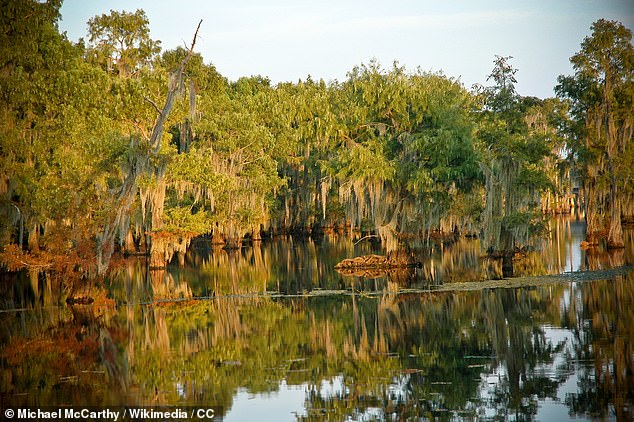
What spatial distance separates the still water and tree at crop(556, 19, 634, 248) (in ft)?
29.2

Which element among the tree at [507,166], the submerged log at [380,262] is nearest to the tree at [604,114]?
the tree at [507,166]

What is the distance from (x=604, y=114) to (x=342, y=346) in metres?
26.5

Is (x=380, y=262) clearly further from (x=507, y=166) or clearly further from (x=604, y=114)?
(x=604, y=114)

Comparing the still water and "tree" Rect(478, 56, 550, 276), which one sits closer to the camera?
the still water

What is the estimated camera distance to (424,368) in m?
13.6

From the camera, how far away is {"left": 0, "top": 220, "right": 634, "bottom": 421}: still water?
38.3 feet

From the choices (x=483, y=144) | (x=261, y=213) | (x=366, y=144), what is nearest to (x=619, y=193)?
(x=483, y=144)

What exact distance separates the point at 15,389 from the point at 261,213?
4107 centimetres

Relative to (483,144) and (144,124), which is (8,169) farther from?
(483,144)

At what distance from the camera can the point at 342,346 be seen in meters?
16.2

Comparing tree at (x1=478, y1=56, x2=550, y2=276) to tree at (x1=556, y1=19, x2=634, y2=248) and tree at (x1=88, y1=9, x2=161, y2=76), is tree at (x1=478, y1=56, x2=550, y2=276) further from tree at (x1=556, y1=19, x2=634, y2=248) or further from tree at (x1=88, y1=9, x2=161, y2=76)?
tree at (x1=88, y1=9, x2=161, y2=76)

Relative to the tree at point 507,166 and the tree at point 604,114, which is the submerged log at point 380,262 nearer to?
the tree at point 507,166

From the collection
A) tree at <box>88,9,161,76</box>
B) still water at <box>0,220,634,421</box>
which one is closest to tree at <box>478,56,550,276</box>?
still water at <box>0,220,634,421</box>

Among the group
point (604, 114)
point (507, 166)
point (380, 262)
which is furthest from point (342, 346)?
point (604, 114)
